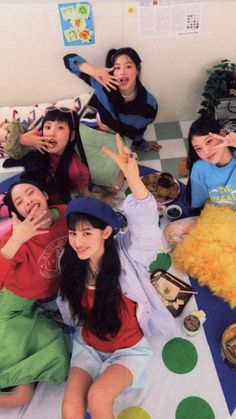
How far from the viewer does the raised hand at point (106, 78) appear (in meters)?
2.06

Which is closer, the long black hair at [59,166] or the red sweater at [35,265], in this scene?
the red sweater at [35,265]

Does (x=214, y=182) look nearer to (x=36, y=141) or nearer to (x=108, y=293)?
(x=108, y=293)

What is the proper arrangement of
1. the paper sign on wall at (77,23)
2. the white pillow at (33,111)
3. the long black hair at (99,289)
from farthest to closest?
the white pillow at (33,111)
the paper sign on wall at (77,23)
the long black hair at (99,289)

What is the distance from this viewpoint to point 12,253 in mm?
1423

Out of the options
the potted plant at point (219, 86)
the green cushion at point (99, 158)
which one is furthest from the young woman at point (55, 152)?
the potted plant at point (219, 86)

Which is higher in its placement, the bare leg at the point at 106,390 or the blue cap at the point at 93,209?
the blue cap at the point at 93,209

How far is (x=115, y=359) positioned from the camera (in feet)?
4.71

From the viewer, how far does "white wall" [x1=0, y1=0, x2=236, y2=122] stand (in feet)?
6.77

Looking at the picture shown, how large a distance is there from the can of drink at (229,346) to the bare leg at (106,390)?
43 centimetres

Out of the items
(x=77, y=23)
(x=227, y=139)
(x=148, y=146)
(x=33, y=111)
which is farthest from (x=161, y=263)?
(x=77, y=23)

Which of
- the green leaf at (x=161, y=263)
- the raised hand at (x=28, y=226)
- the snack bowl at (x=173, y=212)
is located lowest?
the green leaf at (x=161, y=263)

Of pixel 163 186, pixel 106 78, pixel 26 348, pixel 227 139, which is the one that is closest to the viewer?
pixel 26 348

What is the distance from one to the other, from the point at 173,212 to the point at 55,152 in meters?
0.72

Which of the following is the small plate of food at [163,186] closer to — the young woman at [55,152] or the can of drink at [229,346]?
the young woman at [55,152]
